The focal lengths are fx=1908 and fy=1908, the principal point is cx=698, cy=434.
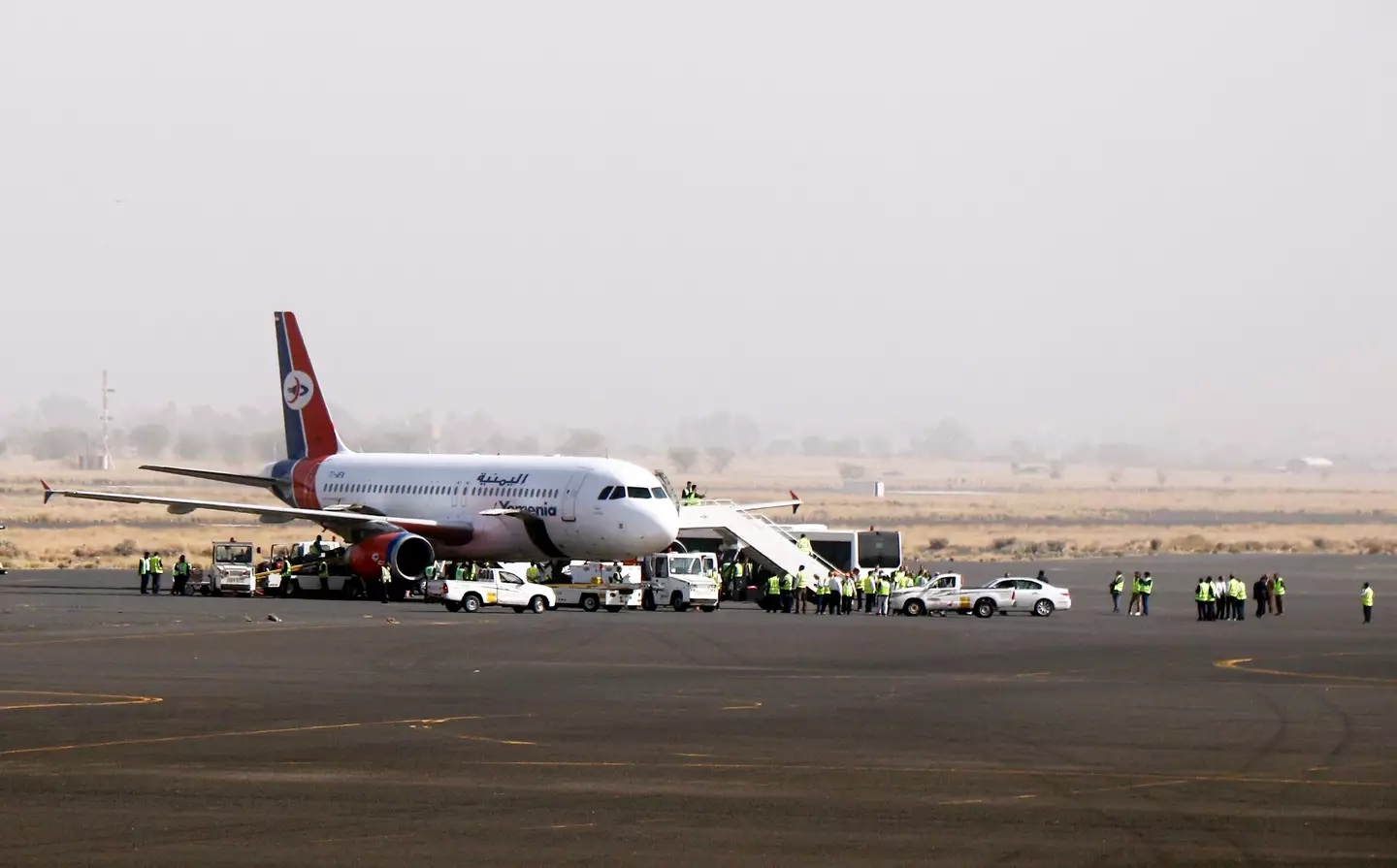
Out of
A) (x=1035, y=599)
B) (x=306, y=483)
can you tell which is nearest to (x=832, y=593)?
(x=1035, y=599)

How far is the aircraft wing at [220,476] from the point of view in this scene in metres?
71.1

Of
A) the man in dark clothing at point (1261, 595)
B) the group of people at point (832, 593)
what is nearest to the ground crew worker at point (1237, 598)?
the man in dark clothing at point (1261, 595)

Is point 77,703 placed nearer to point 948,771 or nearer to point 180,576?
point 948,771

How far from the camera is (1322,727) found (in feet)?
90.3

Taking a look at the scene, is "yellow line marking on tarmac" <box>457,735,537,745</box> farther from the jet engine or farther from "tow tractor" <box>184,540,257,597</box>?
"tow tractor" <box>184,540,257,597</box>

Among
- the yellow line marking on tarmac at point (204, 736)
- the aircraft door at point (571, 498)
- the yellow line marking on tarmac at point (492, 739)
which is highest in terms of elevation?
the aircraft door at point (571, 498)

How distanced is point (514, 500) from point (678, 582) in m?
8.66

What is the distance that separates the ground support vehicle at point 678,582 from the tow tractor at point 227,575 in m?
14.0

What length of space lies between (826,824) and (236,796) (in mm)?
6239

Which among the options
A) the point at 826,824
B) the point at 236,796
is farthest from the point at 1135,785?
the point at 236,796

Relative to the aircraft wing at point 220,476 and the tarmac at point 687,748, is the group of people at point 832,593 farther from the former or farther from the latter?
the aircraft wing at point 220,476

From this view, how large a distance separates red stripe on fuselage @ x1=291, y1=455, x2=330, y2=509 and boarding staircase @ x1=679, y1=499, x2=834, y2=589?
55.7 ft

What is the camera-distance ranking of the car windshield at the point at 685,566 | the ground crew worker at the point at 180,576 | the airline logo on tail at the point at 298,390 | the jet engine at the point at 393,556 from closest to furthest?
the car windshield at the point at 685,566 → the jet engine at the point at 393,556 → the ground crew worker at the point at 180,576 → the airline logo on tail at the point at 298,390

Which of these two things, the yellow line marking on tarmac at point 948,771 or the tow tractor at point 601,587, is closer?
the yellow line marking on tarmac at point 948,771
